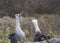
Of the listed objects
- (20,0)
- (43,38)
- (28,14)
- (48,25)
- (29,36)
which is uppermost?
(20,0)

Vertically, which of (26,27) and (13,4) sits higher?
(13,4)

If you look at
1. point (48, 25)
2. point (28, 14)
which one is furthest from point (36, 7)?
point (48, 25)

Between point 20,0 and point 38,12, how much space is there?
1.29 meters

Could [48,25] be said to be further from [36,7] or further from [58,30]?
[36,7]

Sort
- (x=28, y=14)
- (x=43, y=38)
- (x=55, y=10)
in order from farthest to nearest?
(x=55, y=10)
(x=28, y=14)
(x=43, y=38)

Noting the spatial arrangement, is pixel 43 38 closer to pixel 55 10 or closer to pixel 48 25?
pixel 48 25

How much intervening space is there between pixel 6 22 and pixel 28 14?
534cm

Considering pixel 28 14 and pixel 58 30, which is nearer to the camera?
pixel 58 30

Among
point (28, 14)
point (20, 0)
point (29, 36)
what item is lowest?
point (29, 36)

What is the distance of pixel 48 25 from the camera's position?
12352 millimetres

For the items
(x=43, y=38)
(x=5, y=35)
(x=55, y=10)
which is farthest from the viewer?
(x=55, y=10)

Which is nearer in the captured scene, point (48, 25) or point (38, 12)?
point (48, 25)

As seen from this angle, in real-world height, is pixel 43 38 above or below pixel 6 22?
below

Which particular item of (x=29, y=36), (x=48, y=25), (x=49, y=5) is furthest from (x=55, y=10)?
(x=29, y=36)
